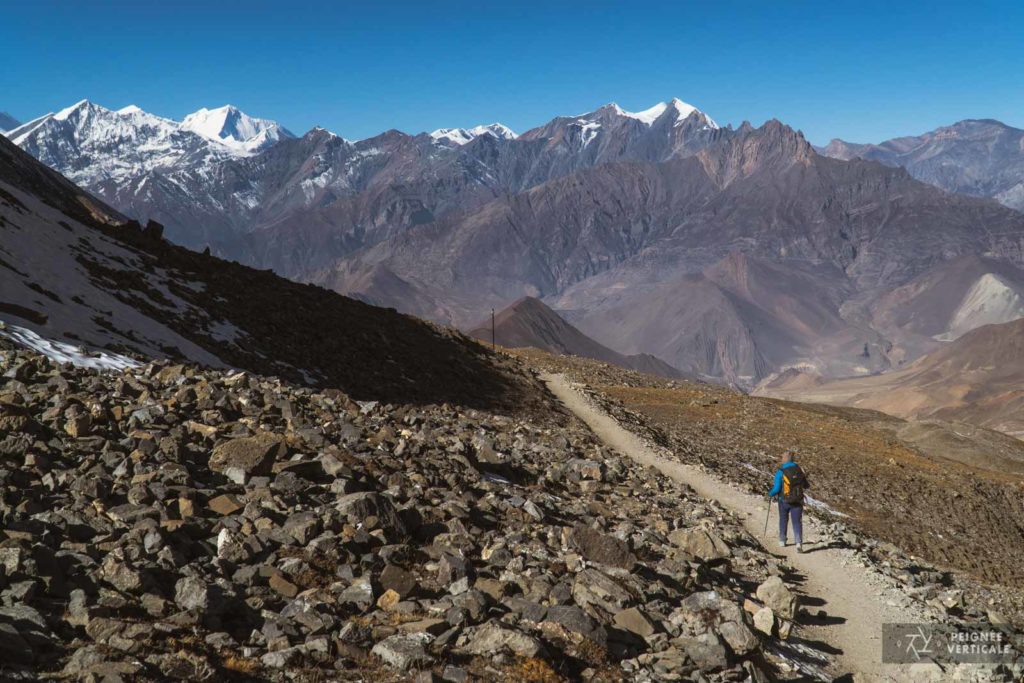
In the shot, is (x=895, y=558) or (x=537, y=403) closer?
(x=895, y=558)

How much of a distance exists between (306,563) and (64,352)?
1218 centimetres

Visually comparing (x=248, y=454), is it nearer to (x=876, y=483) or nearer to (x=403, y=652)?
(x=403, y=652)

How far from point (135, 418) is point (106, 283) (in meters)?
16.6

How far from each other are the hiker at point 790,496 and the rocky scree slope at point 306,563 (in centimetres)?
212

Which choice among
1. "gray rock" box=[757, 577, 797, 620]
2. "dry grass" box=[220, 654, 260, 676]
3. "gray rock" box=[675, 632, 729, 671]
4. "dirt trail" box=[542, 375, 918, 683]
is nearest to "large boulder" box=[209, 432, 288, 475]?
"dry grass" box=[220, 654, 260, 676]

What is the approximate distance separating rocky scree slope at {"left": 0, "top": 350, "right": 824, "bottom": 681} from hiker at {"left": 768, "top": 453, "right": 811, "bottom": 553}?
6.95ft

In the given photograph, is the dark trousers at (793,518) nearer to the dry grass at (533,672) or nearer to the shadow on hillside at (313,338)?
the dry grass at (533,672)

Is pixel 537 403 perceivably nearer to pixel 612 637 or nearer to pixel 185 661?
pixel 612 637

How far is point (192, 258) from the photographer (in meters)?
38.2

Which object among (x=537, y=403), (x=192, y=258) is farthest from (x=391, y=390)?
(x=192, y=258)

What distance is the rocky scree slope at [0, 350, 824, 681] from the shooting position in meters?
7.93

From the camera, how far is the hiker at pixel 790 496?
1747cm

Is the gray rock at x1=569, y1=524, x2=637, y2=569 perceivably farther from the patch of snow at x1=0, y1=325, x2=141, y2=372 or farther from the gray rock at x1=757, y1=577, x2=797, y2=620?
the patch of snow at x1=0, y1=325, x2=141, y2=372

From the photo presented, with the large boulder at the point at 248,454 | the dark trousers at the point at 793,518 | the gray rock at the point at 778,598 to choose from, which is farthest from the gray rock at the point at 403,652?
the dark trousers at the point at 793,518
